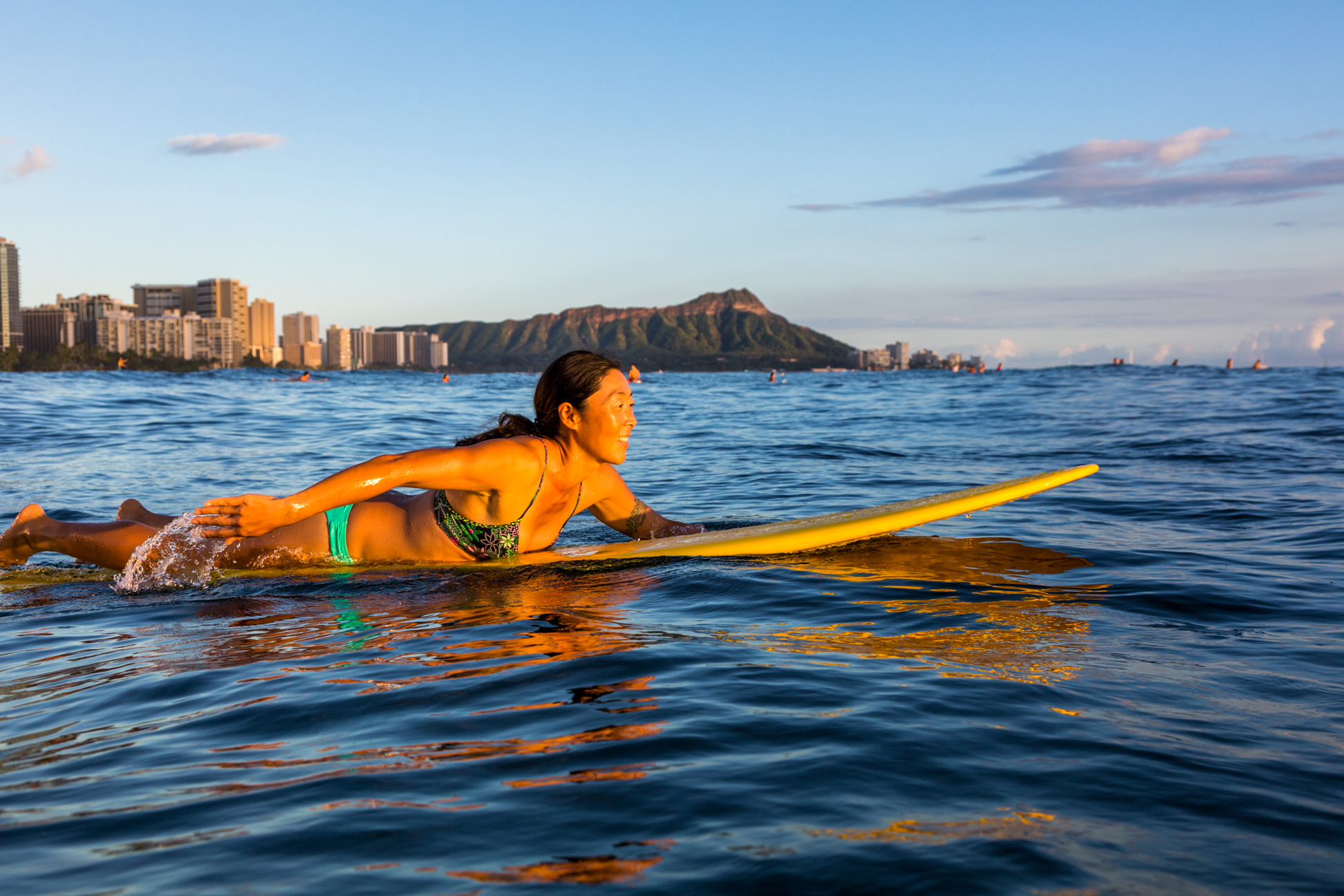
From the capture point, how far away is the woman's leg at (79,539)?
4926mm

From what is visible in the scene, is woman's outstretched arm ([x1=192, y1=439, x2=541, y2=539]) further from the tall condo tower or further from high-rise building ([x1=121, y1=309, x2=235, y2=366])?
the tall condo tower

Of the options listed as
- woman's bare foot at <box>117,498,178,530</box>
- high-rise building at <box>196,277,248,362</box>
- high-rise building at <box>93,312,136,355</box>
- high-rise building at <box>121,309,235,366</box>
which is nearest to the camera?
woman's bare foot at <box>117,498,178,530</box>

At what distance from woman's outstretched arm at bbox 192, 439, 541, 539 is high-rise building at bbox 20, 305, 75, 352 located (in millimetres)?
172877

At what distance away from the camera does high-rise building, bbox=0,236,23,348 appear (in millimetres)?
155875

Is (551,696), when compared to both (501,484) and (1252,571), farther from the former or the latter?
(1252,571)

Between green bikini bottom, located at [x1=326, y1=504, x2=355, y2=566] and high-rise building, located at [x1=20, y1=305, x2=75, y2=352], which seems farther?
high-rise building, located at [x1=20, y1=305, x2=75, y2=352]

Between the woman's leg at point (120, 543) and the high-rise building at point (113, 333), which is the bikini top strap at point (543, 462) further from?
the high-rise building at point (113, 333)

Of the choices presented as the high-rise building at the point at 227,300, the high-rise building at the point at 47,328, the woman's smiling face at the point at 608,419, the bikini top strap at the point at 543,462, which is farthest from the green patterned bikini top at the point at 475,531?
the high-rise building at the point at 227,300

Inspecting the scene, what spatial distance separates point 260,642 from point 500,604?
1.09 meters

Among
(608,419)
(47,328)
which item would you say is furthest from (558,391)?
(47,328)

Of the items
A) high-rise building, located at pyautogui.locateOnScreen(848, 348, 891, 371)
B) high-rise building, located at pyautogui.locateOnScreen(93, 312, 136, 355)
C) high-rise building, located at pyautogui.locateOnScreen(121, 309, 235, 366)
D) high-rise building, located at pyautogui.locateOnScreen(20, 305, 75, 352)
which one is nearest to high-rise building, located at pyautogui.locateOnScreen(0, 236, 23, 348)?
high-rise building, located at pyautogui.locateOnScreen(20, 305, 75, 352)

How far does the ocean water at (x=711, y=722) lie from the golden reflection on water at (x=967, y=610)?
0.02m

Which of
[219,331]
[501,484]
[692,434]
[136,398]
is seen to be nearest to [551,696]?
[501,484]

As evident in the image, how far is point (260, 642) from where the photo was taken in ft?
12.7
